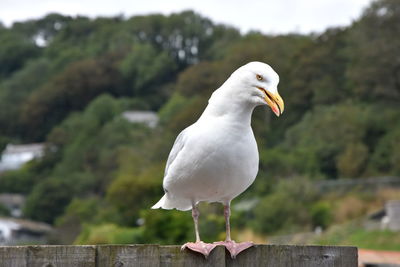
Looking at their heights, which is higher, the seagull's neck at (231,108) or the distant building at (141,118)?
the distant building at (141,118)

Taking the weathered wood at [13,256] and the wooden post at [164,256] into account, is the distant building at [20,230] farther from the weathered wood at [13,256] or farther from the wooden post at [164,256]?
the weathered wood at [13,256]

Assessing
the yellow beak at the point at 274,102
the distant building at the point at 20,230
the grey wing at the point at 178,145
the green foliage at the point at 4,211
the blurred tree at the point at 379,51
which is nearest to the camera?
the yellow beak at the point at 274,102

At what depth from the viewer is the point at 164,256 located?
5312mm

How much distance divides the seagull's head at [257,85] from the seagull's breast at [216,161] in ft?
0.54

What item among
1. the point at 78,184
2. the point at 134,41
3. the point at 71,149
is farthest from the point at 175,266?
the point at 134,41

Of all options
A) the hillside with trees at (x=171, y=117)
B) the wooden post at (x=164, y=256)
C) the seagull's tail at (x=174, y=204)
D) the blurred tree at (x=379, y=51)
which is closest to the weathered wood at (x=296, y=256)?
the wooden post at (x=164, y=256)

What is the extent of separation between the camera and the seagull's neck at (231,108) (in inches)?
249

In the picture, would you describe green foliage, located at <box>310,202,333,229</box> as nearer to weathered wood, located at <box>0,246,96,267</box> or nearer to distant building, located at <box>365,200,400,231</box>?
distant building, located at <box>365,200,400,231</box>

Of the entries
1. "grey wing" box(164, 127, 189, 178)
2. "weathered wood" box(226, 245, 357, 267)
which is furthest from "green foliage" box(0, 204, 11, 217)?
"weathered wood" box(226, 245, 357, 267)

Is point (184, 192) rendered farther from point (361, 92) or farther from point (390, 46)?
point (361, 92)

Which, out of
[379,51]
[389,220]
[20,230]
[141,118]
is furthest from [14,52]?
[389,220]

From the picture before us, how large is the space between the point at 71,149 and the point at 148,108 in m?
29.7

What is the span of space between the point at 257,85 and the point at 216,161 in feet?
1.46

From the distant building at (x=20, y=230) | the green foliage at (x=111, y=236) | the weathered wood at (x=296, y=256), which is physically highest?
the distant building at (x=20, y=230)
